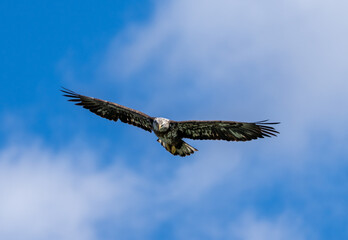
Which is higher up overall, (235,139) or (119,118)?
(119,118)

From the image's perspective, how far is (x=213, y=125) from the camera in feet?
63.2

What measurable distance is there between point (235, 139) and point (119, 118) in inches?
168

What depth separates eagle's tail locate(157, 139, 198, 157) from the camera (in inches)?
788

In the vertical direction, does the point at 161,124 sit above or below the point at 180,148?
above

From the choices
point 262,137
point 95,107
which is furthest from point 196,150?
point 95,107

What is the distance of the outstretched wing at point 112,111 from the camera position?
20797 mm

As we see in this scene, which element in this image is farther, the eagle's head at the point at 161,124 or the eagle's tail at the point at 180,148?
the eagle's tail at the point at 180,148

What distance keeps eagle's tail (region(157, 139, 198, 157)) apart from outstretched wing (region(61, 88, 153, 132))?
38.5 inches

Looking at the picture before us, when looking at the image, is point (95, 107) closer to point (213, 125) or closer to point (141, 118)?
point (141, 118)

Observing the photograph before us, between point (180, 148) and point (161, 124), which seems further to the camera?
point (180, 148)

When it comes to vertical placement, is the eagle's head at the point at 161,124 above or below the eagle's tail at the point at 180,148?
above

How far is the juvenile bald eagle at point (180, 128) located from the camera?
18906 mm

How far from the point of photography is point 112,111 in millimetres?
21281

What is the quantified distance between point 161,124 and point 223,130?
1904 mm
